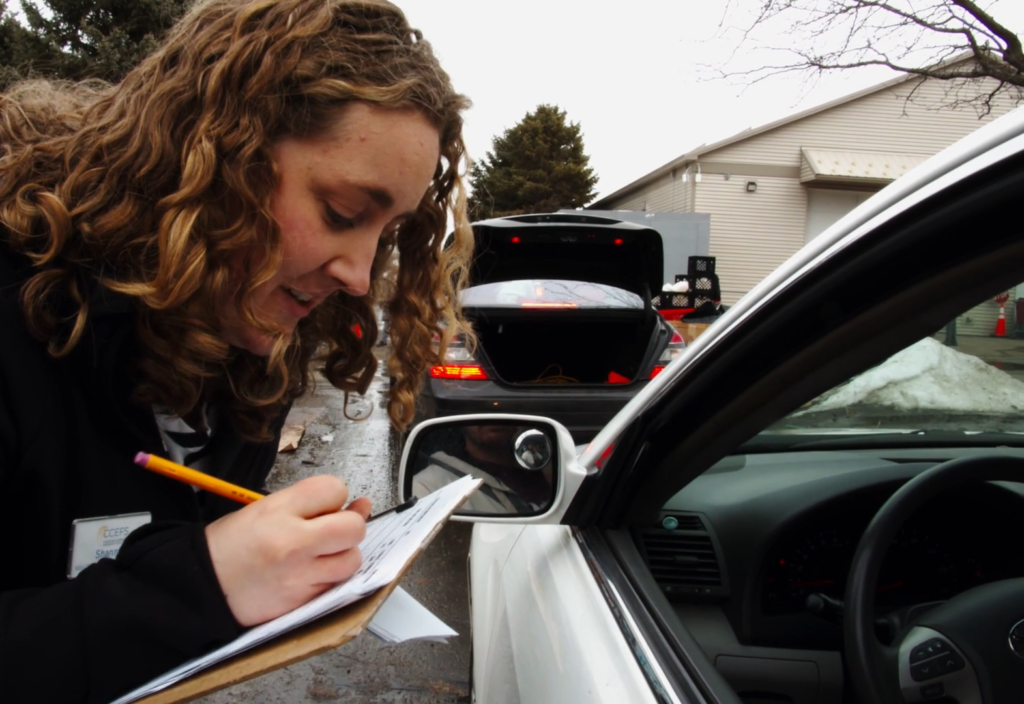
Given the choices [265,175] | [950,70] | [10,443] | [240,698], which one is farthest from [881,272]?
[950,70]

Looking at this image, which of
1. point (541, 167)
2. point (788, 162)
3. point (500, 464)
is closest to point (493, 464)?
point (500, 464)

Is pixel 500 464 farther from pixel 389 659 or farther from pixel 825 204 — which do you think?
pixel 825 204

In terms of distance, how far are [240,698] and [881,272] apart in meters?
2.91

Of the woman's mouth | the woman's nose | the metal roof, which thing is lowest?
the woman's mouth

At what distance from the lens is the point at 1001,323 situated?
115cm

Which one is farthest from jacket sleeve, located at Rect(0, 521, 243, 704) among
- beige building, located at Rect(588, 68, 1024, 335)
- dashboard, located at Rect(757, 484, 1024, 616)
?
beige building, located at Rect(588, 68, 1024, 335)

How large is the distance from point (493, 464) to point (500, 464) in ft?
0.06

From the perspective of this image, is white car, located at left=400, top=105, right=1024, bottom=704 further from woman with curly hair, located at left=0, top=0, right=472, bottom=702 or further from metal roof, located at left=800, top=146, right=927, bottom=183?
metal roof, located at left=800, top=146, right=927, bottom=183

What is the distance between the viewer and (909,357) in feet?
4.73

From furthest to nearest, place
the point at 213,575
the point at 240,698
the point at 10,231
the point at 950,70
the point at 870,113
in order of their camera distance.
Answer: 1. the point at 870,113
2. the point at 950,70
3. the point at 240,698
4. the point at 10,231
5. the point at 213,575

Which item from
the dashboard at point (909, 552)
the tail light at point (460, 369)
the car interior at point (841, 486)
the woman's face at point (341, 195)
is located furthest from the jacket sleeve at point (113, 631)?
the tail light at point (460, 369)

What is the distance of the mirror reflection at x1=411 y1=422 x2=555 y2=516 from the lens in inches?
Result: 58.1

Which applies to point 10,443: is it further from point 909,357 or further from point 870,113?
point 870,113

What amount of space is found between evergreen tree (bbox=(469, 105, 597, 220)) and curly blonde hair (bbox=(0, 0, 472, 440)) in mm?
40285
